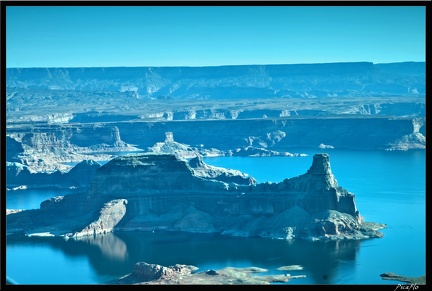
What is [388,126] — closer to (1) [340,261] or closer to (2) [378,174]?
(2) [378,174]

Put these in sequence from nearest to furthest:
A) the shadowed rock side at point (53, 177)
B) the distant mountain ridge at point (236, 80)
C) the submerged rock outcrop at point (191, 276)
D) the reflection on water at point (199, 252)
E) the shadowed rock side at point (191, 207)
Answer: the submerged rock outcrop at point (191, 276) → the reflection on water at point (199, 252) → the shadowed rock side at point (191, 207) → the shadowed rock side at point (53, 177) → the distant mountain ridge at point (236, 80)

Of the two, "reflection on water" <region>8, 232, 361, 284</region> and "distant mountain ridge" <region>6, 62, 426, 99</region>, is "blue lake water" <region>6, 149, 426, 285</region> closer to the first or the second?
"reflection on water" <region>8, 232, 361, 284</region>

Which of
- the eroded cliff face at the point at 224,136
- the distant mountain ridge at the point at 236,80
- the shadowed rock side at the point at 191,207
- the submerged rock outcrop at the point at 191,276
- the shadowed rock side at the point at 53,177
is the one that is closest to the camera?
the submerged rock outcrop at the point at 191,276

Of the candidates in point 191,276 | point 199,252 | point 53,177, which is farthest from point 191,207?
point 53,177

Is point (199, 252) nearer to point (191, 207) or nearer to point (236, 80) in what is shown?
point (191, 207)

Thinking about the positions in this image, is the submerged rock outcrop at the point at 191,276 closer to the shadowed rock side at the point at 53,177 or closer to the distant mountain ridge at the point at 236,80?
the shadowed rock side at the point at 53,177

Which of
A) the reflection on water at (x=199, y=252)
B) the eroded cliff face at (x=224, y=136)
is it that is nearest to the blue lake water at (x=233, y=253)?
the reflection on water at (x=199, y=252)

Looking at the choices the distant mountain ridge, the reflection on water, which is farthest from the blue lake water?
the distant mountain ridge
